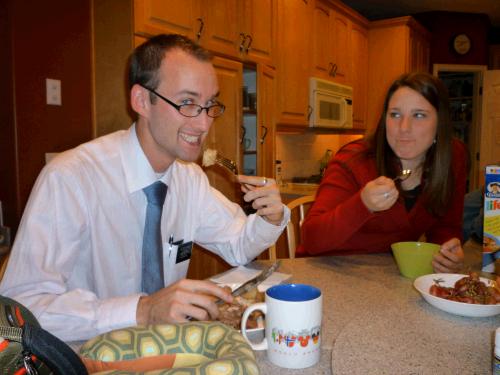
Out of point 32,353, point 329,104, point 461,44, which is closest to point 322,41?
point 329,104

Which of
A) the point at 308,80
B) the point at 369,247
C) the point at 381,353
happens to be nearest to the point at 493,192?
the point at 369,247

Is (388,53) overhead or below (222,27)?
overhead

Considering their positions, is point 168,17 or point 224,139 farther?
point 224,139

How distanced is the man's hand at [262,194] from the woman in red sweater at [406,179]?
25cm

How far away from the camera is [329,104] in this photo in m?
4.00

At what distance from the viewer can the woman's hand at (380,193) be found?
1.25 m

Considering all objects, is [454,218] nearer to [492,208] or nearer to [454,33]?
[492,208]

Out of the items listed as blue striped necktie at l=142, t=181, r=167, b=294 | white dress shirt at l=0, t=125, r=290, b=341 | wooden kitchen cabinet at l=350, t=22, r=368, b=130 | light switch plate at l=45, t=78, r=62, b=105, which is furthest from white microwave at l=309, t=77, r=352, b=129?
blue striped necktie at l=142, t=181, r=167, b=294

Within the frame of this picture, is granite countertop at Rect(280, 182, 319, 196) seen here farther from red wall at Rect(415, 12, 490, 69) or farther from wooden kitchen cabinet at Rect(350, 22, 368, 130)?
red wall at Rect(415, 12, 490, 69)

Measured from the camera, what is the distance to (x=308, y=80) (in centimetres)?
377

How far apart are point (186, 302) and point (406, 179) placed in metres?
1.15

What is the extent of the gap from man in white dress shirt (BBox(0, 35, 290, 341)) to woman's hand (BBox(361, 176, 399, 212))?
0.26m

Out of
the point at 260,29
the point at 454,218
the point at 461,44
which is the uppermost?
the point at 461,44

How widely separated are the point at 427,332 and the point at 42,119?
5.82 feet
